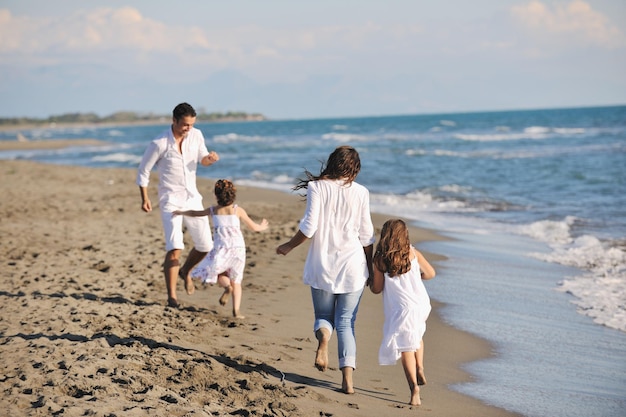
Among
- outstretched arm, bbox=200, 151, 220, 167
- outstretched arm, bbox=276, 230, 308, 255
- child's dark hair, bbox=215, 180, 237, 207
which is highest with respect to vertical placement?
outstretched arm, bbox=200, 151, 220, 167

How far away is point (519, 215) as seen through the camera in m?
15.3

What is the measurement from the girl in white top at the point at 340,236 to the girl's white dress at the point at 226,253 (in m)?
1.92

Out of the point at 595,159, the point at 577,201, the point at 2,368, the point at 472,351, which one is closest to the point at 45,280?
the point at 2,368

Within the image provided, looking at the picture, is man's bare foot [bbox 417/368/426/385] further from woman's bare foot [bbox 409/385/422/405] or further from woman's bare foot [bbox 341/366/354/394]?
woman's bare foot [bbox 341/366/354/394]

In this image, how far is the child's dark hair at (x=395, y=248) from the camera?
4.68 meters

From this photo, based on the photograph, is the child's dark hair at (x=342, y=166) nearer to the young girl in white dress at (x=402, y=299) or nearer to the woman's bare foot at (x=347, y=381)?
the young girl in white dress at (x=402, y=299)

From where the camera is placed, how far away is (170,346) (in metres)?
5.45

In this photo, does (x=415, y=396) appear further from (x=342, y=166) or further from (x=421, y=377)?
(x=342, y=166)

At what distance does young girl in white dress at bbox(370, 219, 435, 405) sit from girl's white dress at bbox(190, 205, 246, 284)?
2.16m

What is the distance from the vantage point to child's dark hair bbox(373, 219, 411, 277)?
4.68m

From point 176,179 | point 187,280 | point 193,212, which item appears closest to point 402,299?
point 193,212

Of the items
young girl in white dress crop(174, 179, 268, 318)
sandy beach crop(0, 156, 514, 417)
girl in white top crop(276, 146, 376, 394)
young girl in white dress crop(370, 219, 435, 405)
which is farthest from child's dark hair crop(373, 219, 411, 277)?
young girl in white dress crop(174, 179, 268, 318)

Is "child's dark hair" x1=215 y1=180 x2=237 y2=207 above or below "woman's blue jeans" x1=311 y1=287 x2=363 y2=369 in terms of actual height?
above

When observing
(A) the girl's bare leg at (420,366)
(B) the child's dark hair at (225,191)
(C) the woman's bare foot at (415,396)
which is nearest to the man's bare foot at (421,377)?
(A) the girl's bare leg at (420,366)
